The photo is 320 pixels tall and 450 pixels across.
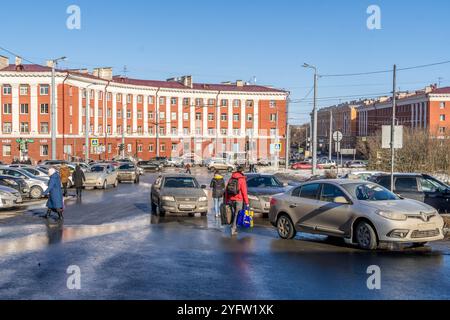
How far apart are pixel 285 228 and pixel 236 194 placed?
158 centimetres

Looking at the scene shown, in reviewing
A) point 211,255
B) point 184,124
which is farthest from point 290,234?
point 184,124

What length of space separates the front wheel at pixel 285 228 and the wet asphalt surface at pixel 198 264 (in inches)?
8.8

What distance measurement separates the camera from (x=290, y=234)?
1547 centimetres

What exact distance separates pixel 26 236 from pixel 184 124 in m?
82.4

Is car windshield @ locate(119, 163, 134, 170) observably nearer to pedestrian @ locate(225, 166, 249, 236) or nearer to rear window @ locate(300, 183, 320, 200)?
pedestrian @ locate(225, 166, 249, 236)

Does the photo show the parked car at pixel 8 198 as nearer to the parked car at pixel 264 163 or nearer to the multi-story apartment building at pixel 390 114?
the multi-story apartment building at pixel 390 114

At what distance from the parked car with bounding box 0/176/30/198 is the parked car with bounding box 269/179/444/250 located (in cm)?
1629

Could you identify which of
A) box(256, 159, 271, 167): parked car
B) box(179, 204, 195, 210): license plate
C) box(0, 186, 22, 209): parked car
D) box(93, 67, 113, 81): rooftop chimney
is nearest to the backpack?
box(179, 204, 195, 210): license plate

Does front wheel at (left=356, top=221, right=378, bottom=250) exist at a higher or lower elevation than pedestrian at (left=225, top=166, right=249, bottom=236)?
lower

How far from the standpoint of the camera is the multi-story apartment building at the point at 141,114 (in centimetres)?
7738

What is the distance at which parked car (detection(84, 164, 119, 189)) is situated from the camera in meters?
37.2

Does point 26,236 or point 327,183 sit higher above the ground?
point 327,183

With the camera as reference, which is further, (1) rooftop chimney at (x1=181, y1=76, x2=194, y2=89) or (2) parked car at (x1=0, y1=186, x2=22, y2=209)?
(1) rooftop chimney at (x1=181, y1=76, x2=194, y2=89)
